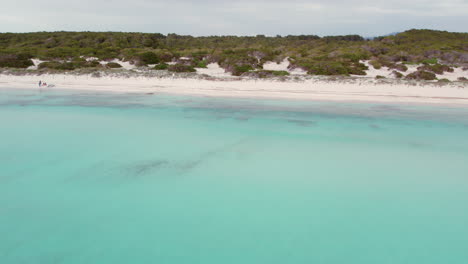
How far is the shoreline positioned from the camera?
13.9 meters

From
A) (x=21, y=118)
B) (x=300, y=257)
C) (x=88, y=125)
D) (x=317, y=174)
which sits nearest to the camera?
(x=300, y=257)

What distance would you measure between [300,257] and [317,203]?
1384 mm

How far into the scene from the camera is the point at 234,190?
17.9 feet

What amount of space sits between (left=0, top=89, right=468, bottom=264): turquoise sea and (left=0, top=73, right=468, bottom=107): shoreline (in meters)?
4.00

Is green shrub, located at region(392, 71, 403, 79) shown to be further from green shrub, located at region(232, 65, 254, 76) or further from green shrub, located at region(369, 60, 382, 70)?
green shrub, located at region(232, 65, 254, 76)

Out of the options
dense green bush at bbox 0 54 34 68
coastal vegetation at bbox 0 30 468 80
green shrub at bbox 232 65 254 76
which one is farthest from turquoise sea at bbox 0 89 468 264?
dense green bush at bbox 0 54 34 68

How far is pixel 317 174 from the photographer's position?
609cm

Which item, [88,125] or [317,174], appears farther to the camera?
[88,125]

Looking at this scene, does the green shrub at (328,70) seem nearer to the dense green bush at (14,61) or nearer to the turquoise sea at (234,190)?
the turquoise sea at (234,190)

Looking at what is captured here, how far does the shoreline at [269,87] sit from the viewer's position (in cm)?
1395

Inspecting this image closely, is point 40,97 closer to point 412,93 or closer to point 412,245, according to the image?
point 412,245

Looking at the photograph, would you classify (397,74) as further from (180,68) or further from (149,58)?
(149,58)

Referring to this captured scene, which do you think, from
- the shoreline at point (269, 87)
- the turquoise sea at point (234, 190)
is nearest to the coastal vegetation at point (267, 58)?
the shoreline at point (269, 87)

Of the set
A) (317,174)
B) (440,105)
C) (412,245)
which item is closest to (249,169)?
(317,174)
